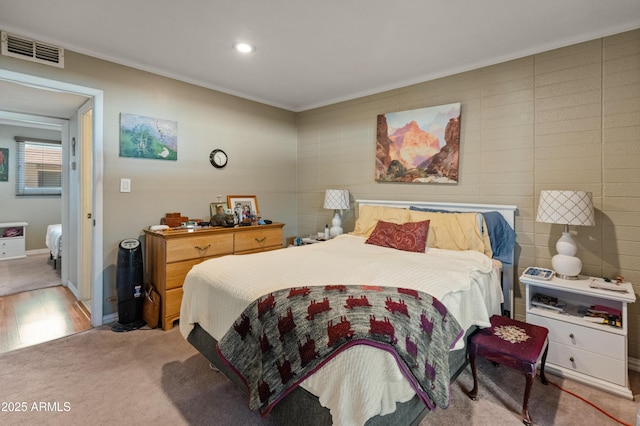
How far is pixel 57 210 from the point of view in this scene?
19.5 feet

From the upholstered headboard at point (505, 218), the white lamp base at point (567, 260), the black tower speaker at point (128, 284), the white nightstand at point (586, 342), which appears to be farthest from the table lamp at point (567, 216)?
the black tower speaker at point (128, 284)

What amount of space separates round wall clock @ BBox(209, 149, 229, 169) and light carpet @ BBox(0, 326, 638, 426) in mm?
2083

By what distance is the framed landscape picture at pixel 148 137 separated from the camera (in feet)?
9.78

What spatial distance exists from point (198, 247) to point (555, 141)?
3301 mm

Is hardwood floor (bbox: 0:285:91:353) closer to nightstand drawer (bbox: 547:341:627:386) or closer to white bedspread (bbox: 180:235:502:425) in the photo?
white bedspread (bbox: 180:235:502:425)

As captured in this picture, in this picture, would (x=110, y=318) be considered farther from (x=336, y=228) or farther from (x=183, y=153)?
(x=336, y=228)

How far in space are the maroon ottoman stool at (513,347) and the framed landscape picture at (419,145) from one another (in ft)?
5.07

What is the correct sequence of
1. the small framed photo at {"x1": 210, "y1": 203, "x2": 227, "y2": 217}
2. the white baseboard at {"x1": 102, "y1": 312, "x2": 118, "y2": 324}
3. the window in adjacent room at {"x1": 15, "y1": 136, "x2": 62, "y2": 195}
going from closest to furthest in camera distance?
the white baseboard at {"x1": 102, "y1": 312, "x2": 118, "y2": 324} → the small framed photo at {"x1": 210, "y1": 203, "x2": 227, "y2": 217} → the window in adjacent room at {"x1": 15, "y1": 136, "x2": 62, "y2": 195}

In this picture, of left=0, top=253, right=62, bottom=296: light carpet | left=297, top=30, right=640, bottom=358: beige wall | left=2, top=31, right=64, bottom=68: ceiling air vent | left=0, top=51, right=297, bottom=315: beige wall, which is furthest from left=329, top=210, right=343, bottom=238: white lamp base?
left=0, top=253, right=62, bottom=296: light carpet

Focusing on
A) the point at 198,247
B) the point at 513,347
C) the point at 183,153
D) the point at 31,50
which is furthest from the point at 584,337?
the point at 31,50

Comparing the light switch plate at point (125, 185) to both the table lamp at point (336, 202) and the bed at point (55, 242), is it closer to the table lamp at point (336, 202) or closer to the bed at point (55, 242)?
the table lamp at point (336, 202)

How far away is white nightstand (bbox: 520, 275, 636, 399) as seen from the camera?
6.42ft

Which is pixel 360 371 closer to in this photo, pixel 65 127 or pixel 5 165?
pixel 65 127

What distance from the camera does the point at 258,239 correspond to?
142 inches
